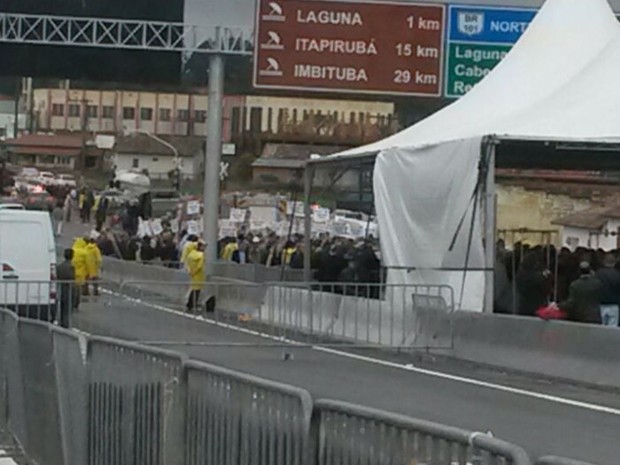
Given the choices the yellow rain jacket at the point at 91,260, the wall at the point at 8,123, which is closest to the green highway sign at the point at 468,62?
the yellow rain jacket at the point at 91,260

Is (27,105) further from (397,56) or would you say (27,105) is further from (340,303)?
(340,303)

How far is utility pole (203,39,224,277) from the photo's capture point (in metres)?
37.8

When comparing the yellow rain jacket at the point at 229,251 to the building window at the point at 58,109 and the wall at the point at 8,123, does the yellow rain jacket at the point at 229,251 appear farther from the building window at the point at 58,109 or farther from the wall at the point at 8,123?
the building window at the point at 58,109

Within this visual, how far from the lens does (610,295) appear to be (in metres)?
23.2

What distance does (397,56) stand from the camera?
115 feet

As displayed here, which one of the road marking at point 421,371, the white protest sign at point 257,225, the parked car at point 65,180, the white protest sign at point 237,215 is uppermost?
the parked car at point 65,180

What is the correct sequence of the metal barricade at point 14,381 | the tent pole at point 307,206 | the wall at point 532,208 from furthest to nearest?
the wall at point 532,208, the tent pole at point 307,206, the metal barricade at point 14,381

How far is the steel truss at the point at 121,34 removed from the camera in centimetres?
3641

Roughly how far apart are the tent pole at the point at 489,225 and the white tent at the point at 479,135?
0.07 ft

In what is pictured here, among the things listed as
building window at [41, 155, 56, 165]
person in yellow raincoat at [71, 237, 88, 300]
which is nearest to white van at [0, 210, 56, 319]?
person in yellow raincoat at [71, 237, 88, 300]

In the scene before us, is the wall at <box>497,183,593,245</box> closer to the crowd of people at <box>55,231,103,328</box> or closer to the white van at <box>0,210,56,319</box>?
the crowd of people at <box>55,231,103,328</box>

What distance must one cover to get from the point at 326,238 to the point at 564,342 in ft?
80.3

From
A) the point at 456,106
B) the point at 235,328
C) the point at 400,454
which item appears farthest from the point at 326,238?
the point at 400,454

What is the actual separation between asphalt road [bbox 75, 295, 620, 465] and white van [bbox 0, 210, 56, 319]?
762mm
